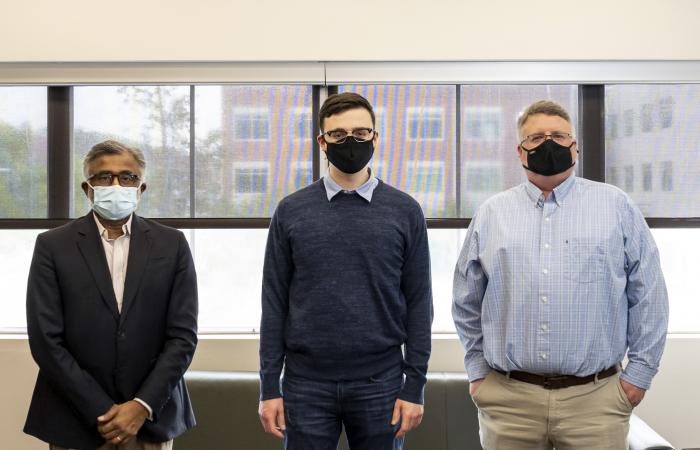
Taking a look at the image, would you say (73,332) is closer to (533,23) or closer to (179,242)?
(179,242)

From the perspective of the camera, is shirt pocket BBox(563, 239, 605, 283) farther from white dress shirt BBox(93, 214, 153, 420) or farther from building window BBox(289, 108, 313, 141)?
building window BBox(289, 108, 313, 141)

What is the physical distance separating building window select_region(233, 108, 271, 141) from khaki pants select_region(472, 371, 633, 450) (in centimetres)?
192

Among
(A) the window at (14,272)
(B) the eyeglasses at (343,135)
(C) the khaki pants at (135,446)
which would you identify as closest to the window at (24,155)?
(A) the window at (14,272)

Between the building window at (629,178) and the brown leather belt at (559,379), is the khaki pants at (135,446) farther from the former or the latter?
the building window at (629,178)

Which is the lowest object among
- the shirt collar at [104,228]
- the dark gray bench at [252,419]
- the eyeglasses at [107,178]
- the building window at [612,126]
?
the dark gray bench at [252,419]

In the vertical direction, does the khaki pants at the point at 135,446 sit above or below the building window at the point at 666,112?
below

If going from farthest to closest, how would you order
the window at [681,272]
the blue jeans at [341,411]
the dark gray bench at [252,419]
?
the window at [681,272], the dark gray bench at [252,419], the blue jeans at [341,411]

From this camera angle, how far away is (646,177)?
343cm

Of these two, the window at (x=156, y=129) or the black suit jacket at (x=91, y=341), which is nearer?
the black suit jacket at (x=91, y=341)

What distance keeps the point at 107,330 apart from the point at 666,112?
2.98m

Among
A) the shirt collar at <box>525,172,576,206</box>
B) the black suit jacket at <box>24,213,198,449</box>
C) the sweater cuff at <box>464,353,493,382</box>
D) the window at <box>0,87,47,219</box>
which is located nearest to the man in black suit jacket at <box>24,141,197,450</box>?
→ the black suit jacket at <box>24,213,198,449</box>

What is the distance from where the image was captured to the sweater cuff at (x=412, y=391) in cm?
189

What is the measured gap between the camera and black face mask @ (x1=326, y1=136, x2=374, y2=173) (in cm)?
192

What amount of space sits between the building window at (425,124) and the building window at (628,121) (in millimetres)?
977
